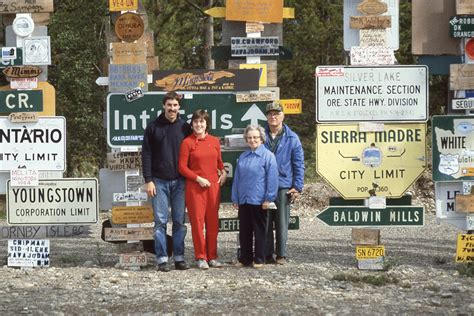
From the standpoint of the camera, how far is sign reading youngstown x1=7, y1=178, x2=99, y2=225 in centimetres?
1292

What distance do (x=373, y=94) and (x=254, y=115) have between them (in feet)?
4.93

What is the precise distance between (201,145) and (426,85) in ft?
9.09

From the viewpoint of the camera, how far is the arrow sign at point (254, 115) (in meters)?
13.0

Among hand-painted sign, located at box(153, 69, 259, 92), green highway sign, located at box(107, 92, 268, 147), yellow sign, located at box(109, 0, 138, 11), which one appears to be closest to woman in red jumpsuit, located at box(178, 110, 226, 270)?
green highway sign, located at box(107, 92, 268, 147)

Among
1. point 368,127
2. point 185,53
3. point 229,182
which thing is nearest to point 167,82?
point 229,182

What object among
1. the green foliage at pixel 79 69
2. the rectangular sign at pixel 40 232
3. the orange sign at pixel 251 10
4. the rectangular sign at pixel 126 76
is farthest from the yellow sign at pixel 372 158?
the green foliage at pixel 79 69

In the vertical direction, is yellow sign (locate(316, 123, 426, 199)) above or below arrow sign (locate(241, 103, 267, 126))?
below

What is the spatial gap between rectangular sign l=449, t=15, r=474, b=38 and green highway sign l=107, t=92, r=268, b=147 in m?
2.45

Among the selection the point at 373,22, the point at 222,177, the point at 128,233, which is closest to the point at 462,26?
the point at 373,22

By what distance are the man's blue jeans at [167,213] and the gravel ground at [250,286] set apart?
10.5 inches

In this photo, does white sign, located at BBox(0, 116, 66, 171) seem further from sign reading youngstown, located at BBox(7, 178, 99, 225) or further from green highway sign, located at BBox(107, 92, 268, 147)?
green highway sign, located at BBox(107, 92, 268, 147)

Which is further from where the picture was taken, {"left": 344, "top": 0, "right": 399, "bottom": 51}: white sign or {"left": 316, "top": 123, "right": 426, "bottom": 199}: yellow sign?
{"left": 316, "top": 123, "right": 426, "bottom": 199}: yellow sign

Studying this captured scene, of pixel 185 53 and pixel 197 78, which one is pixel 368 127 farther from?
pixel 185 53

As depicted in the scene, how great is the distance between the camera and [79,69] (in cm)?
3003
